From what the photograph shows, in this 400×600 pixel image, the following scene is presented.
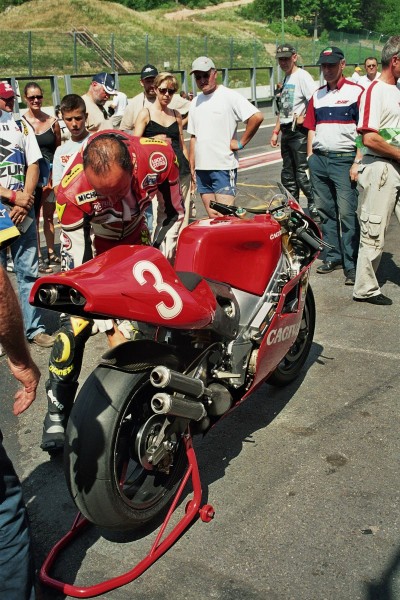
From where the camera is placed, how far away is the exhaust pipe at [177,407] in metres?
3.23

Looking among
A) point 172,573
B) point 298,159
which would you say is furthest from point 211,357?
point 298,159

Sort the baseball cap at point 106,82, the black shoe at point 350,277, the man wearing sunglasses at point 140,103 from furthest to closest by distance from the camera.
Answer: the baseball cap at point 106,82
the man wearing sunglasses at point 140,103
the black shoe at point 350,277

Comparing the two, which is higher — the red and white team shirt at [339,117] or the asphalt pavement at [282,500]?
the red and white team shirt at [339,117]

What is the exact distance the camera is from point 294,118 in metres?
9.54

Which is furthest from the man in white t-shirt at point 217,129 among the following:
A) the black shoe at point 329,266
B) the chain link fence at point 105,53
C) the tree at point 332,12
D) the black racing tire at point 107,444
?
the tree at point 332,12

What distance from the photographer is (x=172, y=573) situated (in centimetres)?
326

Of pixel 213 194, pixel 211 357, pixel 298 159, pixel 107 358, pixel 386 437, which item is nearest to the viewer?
pixel 107 358

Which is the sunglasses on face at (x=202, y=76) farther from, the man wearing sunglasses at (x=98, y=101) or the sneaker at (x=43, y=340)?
the sneaker at (x=43, y=340)

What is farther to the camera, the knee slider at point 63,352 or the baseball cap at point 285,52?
the baseball cap at point 285,52

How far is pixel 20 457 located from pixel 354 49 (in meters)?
62.9

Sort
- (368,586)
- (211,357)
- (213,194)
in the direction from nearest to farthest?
(368,586)
(211,357)
(213,194)

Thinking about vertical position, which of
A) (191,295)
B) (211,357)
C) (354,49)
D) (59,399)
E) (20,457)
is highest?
(191,295)

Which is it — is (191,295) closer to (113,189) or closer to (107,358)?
(107,358)

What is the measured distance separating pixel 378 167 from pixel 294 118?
3.31 metres
